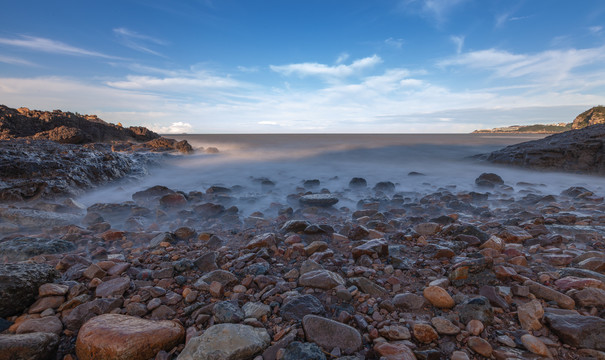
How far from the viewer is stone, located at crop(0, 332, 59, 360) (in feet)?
4.77

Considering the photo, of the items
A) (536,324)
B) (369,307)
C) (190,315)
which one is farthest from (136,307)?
(536,324)

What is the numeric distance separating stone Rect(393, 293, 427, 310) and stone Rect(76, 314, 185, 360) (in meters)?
1.59

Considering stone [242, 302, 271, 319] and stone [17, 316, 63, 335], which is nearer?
stone [17, 316, 63, 335]

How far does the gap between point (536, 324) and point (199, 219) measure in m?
4.74

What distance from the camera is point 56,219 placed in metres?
4.28

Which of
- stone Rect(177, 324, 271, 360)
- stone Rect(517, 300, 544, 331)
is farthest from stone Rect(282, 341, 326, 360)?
stone Rect(517, 300, 544, 331)

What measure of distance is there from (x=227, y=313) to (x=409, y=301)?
1.40m

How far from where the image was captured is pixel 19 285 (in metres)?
1.97

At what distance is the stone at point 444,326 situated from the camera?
166 centimetres

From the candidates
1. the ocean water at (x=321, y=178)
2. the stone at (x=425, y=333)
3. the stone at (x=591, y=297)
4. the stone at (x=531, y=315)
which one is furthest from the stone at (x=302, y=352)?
the ocean water at (x=321, y=178)

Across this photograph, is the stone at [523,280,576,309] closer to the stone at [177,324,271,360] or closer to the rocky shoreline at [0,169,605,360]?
the rocky shoreline at [0,169,605,360]

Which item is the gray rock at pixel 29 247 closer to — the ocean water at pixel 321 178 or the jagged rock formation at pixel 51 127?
the ocean water at pixel 321 178

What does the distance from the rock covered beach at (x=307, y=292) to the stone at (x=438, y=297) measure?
0.01 meters

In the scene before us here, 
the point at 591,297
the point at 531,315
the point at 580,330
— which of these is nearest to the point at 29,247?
the point at 531,315
